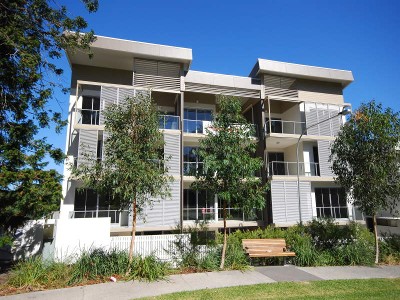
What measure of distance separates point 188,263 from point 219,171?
3.60 m

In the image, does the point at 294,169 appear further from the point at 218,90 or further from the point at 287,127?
the point at 218,90

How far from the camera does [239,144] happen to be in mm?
10570

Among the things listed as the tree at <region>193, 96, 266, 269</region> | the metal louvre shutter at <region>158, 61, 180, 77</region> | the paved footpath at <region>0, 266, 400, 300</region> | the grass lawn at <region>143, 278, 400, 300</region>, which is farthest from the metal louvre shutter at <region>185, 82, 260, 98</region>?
the grass lawn at <region>143, 278, 400, 300</region>

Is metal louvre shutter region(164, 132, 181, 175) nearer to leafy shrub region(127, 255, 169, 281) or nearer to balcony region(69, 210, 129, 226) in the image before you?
balcony region(69, 210, 129, 226)

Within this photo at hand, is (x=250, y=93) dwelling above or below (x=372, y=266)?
above

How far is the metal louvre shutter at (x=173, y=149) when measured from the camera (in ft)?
56.2

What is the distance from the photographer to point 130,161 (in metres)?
9.20

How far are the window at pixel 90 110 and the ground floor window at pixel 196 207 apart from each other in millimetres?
7282

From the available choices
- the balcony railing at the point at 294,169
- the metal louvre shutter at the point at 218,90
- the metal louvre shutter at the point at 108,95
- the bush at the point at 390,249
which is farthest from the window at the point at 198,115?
the bush at the point at 390,249

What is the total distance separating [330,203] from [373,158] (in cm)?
866

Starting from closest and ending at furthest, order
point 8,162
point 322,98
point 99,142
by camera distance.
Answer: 1. point 8,162
2. point 99,142
3. point 322,98

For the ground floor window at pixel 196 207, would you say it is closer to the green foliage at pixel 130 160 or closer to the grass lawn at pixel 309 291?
the green foliage at pixel 130 160

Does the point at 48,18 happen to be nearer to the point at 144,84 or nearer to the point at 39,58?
the point at 39,58

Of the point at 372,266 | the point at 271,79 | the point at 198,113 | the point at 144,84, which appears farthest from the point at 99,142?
the point at 372,266
